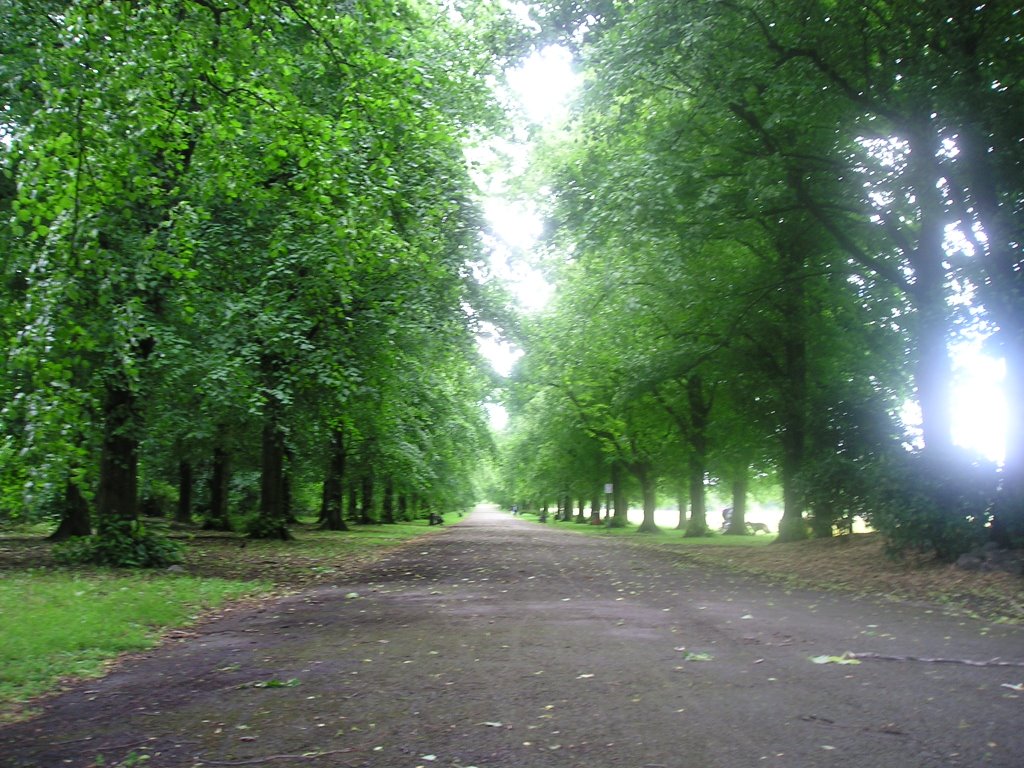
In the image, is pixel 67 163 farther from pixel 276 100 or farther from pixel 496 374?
pixel 496 374

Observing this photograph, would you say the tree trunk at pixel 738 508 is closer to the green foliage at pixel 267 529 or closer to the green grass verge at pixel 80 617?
the green foliage at pixel 267 529

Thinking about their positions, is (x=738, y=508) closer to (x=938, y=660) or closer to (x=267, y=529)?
(x=267, y=529)

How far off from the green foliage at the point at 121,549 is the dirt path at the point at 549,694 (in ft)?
17.2

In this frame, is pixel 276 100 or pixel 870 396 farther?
pixel 870 396

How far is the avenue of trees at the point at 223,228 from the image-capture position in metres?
6.84

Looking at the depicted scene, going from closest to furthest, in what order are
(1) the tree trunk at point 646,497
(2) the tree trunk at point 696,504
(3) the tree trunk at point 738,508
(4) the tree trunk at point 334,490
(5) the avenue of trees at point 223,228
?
(5) the avenue of trees at point 223,228 → (2) the tree trunk at point 696,504 → (4) the tree trunk at point 334,490 → (3) the tree trunk at point 738,508 → (1) the tree trunk at point 646,497

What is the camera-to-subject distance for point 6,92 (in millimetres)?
13430

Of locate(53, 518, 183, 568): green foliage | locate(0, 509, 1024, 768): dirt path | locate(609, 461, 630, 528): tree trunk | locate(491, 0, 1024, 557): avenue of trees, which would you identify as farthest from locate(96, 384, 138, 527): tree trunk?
locate(609, 461, 630, 528): tree trunk

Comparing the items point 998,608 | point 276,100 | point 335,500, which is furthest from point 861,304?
point 335,500

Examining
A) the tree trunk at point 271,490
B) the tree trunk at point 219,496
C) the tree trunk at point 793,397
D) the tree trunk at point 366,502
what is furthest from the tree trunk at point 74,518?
the tree trunk at point 366,502

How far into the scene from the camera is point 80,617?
9062 mm

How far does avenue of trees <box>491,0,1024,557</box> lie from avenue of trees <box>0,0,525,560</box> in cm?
364

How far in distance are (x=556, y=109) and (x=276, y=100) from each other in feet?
40.1

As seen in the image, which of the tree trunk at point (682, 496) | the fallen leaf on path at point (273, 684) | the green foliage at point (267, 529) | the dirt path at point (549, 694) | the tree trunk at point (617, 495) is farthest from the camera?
the tree trunk at point (617, 495)
